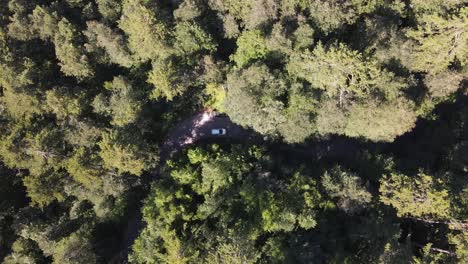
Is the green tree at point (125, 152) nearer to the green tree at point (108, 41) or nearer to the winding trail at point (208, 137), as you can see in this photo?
the winding trail at point (208, 137)

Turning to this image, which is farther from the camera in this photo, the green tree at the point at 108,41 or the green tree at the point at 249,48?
the green tree at the point at 108,41

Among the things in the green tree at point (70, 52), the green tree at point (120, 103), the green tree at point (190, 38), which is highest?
the green tree at point (190, 38)

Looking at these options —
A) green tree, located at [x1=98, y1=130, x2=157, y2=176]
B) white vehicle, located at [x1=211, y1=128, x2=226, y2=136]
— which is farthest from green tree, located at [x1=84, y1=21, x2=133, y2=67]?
white vehicle, located at [x1=211, y1=128, x2=226, y2=136]

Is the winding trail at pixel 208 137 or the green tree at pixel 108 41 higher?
the green tree at pixel 108 41

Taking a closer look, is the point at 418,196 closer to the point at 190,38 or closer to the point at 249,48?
the point at 249,48

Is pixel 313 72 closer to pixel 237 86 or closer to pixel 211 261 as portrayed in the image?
pixel 237 86

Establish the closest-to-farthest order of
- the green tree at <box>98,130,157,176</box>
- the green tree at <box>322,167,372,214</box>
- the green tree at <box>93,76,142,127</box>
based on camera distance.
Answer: the green tree at <box>322,167,372,214</box> < the green tree at <box>98,130,157,176</box> < the green tree at <box>93,76,142,127</box>

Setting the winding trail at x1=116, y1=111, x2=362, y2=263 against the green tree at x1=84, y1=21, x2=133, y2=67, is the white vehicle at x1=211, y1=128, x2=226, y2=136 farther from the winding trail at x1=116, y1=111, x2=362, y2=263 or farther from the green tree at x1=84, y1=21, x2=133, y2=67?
the green tree at x1=84, y1=21, x2=133, y2=67

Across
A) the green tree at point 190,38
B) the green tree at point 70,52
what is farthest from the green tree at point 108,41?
the green tree at point 190,38
